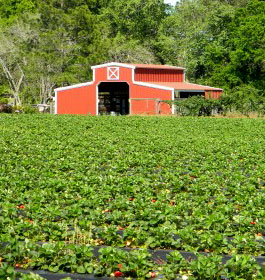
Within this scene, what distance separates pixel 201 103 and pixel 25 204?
27.9m

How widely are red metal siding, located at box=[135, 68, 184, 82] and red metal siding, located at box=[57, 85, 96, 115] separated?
143 inches

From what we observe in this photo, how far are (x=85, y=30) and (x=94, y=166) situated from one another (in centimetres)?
4067

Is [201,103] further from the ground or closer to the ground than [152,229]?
further from the ground

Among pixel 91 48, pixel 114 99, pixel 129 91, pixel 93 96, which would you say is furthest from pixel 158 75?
pixel 91 48

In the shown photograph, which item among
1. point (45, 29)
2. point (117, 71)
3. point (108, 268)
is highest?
point (45, 29)

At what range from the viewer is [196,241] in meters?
5.77

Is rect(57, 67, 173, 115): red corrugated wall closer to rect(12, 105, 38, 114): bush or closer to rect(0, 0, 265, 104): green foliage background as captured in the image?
rect(12, 105, 38, 114): bush

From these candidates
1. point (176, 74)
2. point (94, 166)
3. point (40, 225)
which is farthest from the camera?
point (176, 74)

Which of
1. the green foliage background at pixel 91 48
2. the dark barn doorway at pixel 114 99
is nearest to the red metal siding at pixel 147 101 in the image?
the dark barn doorway at pixel 114 99

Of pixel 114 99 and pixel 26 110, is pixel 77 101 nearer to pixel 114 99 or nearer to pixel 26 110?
pixel 114 99

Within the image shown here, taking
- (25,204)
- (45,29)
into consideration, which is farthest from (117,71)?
(25,204)

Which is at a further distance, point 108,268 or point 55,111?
point 55,111

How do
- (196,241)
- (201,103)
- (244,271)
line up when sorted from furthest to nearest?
1. (201,103)
2. (196,241)
3. (244,271)

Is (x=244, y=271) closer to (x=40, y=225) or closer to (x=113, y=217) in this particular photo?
(x=113, y=217)
